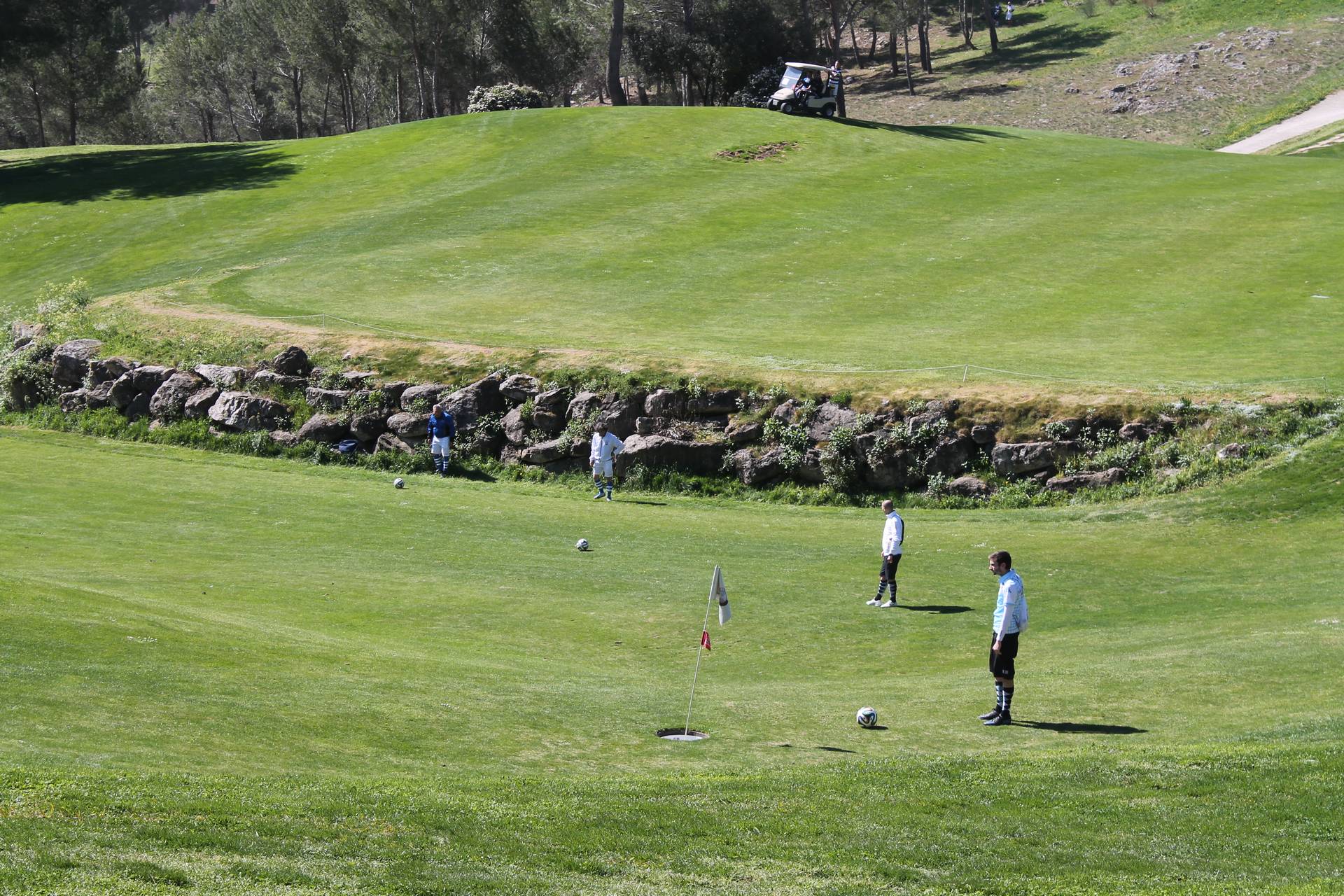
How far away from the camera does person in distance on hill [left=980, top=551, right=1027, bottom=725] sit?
52.9ft

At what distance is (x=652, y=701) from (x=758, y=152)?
2035 inches

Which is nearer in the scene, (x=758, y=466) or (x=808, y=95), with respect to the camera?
(x=758, y=466)

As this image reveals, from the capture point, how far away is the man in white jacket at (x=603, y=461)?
3359cm

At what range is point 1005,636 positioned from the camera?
16.4 m

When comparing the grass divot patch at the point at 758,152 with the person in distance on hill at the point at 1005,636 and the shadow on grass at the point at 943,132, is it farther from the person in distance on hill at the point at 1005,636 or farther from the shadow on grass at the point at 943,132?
the person in distance on hill at the point at 1005,636

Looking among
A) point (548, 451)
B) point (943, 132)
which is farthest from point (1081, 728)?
point (943, 132)

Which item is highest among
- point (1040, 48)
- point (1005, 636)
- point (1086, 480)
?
point (1040, 48)

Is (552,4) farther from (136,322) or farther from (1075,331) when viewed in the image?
(1075,331)

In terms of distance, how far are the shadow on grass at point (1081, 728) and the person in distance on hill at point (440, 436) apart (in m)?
23.2

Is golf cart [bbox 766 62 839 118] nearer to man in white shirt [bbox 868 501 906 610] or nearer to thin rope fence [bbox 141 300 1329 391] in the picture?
thin rope fence [bbox 141 300 1329 391]

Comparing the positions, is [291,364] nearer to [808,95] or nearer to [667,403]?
[667,403]

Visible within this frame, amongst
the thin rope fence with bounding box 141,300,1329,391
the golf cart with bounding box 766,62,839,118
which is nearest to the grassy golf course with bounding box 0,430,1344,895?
the thin rope fence with bounding box 141,300,1329,391

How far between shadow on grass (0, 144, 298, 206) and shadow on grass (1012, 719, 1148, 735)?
196 ft

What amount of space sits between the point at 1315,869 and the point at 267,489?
2707 cm
